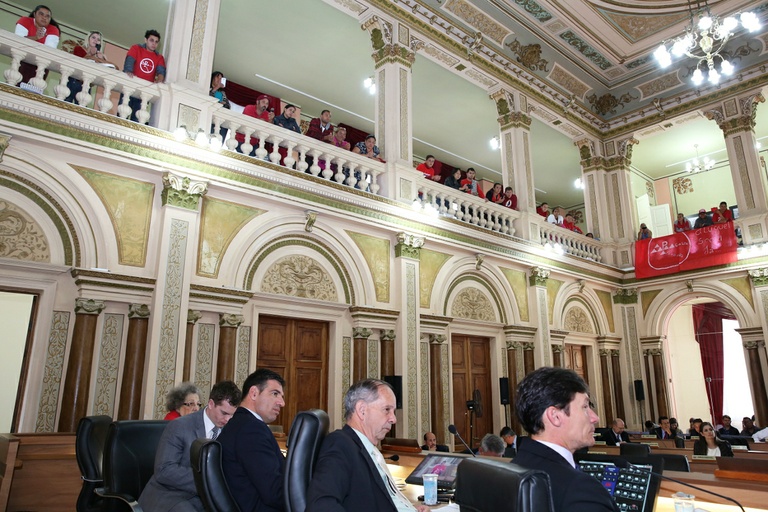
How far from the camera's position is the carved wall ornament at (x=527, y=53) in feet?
39.4

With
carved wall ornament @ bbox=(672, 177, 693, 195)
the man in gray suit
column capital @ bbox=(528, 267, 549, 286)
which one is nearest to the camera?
the man in gray suit

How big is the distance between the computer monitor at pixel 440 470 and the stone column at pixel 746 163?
11378mm

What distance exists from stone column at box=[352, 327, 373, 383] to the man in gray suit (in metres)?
4.83

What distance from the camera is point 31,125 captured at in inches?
228

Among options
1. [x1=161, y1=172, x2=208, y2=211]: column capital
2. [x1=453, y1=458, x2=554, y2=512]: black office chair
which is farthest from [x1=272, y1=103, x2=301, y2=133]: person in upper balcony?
[x1=453, y1=458, x2=554, y2=512]: black office chair

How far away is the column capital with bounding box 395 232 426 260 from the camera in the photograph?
893cm

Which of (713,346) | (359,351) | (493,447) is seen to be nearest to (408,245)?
(359,351)

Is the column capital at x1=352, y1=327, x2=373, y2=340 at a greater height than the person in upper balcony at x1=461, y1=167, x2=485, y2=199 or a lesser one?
lesser

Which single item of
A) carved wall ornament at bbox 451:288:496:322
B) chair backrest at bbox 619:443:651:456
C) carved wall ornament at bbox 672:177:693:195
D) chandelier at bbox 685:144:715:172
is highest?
chandelier at bbox 685:144:715:172

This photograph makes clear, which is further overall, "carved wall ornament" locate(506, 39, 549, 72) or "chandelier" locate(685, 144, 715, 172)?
"chandelier" locate(685, 144, 715, 172)

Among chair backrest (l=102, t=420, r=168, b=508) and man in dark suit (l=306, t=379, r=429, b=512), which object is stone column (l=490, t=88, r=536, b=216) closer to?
chair backrest (l=102, t=420, r=168, b=508)

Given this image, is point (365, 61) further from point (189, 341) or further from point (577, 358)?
point (577, 358)

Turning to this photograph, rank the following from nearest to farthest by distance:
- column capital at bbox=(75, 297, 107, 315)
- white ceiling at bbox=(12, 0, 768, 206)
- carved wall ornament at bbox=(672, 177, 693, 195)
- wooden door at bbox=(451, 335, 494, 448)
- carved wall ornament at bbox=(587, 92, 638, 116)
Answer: column capital at bbox=(75, 297, 107, 315), white ceiling at bbox=(12, 0, 768, 206), wooden door at bbox=(451, 335, 494, 448), carved wall ornament at bbox=(587, 92, 638, 116), carved wall ornament at bbox=(672, 177, 693, 195)

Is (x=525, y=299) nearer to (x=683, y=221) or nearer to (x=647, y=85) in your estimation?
(x=683, y=221)
